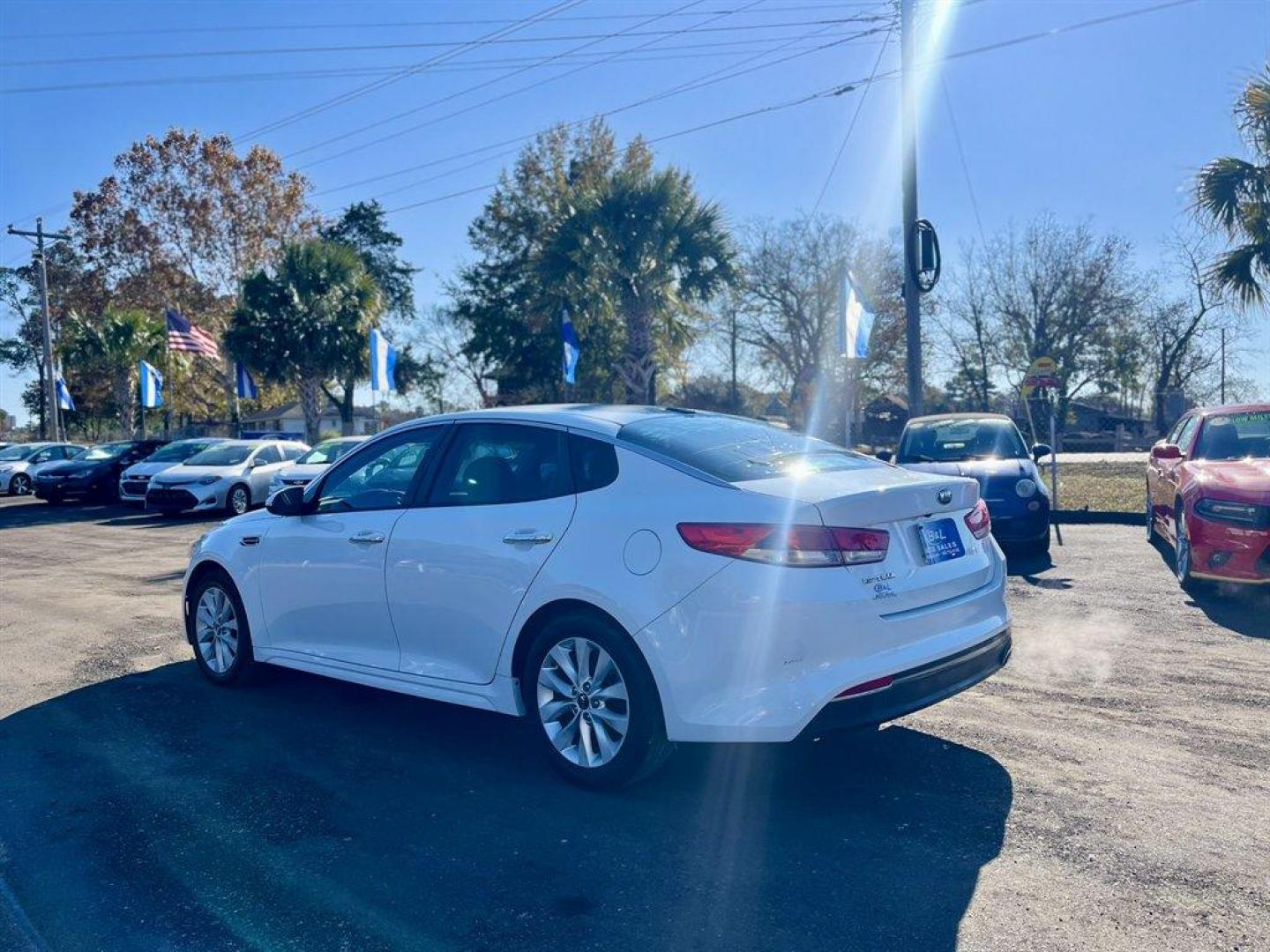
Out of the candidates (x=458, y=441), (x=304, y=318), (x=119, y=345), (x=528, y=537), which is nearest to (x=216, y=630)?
(x=458, y=441)

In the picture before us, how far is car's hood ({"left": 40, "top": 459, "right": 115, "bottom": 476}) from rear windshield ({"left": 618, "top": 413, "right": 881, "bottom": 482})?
2224cm

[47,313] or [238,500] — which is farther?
[47,313]

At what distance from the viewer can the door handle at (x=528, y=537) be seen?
4465mm

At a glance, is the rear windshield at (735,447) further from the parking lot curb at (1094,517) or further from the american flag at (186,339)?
the american flag at (186,339)

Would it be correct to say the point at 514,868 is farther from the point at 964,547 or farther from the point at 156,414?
the point at 156,414

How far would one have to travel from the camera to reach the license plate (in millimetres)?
4293

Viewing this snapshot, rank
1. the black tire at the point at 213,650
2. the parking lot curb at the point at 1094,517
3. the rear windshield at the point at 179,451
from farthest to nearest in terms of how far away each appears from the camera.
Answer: the rear windshield at the point at 179,451, the parking lot curb at the point at 1094,517, the black tire at the point at 213,650

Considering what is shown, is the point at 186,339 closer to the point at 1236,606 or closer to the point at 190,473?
the point at 190,473

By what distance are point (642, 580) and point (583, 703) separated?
65 centimetres

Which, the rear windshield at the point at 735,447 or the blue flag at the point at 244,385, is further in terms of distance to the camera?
the blue flag at the point at 244,385

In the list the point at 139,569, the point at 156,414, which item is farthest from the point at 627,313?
the point at 156,414

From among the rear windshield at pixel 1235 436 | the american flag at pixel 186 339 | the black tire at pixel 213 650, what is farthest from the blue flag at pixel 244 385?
the rear windshield at pixel 1235 436

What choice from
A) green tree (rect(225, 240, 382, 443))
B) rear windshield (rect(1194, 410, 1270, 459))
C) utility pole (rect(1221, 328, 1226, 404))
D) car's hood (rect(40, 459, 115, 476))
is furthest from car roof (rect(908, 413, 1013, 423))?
utility pole (rect(1221, 328, 1226, 404))

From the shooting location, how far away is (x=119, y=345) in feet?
121
